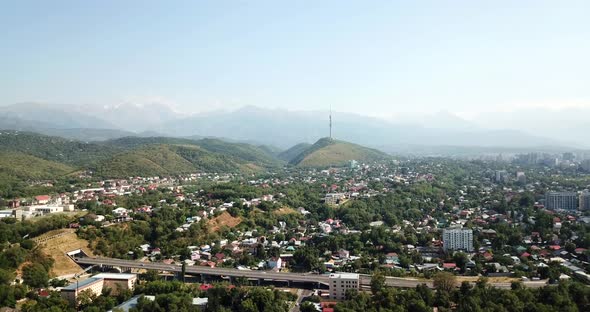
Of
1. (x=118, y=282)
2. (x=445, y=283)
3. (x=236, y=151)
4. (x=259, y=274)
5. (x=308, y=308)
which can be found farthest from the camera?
(x=236, y=151)

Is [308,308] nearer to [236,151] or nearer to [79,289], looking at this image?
[79,289]

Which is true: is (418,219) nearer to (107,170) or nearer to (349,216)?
(349,216)

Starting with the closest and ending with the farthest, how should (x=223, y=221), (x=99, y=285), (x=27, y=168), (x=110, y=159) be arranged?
(x=99, y=285), (x=223, y=221), (x=27, y=168), (x=110, y=159)

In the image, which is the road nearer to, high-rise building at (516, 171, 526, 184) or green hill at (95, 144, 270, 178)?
green hill at (95, 144, 270, 178)

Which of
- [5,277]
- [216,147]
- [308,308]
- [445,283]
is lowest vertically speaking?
[308,308]

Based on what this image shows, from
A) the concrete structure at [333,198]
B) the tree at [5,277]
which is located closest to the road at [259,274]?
the tree at [5,277]

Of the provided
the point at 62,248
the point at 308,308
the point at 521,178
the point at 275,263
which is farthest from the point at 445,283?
the point at 521,178
